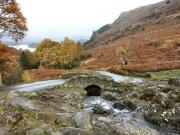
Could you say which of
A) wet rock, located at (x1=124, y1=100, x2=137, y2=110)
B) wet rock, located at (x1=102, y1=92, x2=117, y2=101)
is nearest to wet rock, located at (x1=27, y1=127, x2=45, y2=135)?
wet rock, located at (x1=124, y1=100, x2=137, y2=110)

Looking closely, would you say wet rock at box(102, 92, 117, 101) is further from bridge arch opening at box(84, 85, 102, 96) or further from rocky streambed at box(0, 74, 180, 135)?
bridge arch opening at box(84, 85, 102, 96)

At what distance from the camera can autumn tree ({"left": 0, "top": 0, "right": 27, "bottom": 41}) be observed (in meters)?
43.9

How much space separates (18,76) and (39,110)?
4875 centimetres

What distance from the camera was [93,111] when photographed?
117ft

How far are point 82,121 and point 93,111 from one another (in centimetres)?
877

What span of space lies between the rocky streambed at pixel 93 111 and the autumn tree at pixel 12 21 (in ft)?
29.0

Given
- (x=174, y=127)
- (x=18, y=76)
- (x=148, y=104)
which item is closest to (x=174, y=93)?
(x=148, y=104)

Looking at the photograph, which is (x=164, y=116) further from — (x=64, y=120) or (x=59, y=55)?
(x=59, y=55)

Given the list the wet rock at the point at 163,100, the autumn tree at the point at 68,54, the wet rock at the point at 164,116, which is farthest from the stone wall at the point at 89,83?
the autumn tree at the point at 68,54

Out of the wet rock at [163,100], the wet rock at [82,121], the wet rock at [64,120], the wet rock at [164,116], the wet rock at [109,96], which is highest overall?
the wet rock at [64,120]

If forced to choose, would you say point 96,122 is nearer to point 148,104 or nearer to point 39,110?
point 39,110

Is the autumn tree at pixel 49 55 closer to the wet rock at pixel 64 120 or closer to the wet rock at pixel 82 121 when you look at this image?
the wet rock at pixel 82 121

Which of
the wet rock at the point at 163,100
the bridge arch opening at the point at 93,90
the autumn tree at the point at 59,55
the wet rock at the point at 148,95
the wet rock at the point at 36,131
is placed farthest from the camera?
the autumn tree at the point at 59,55

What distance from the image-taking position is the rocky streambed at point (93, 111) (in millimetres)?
24750
